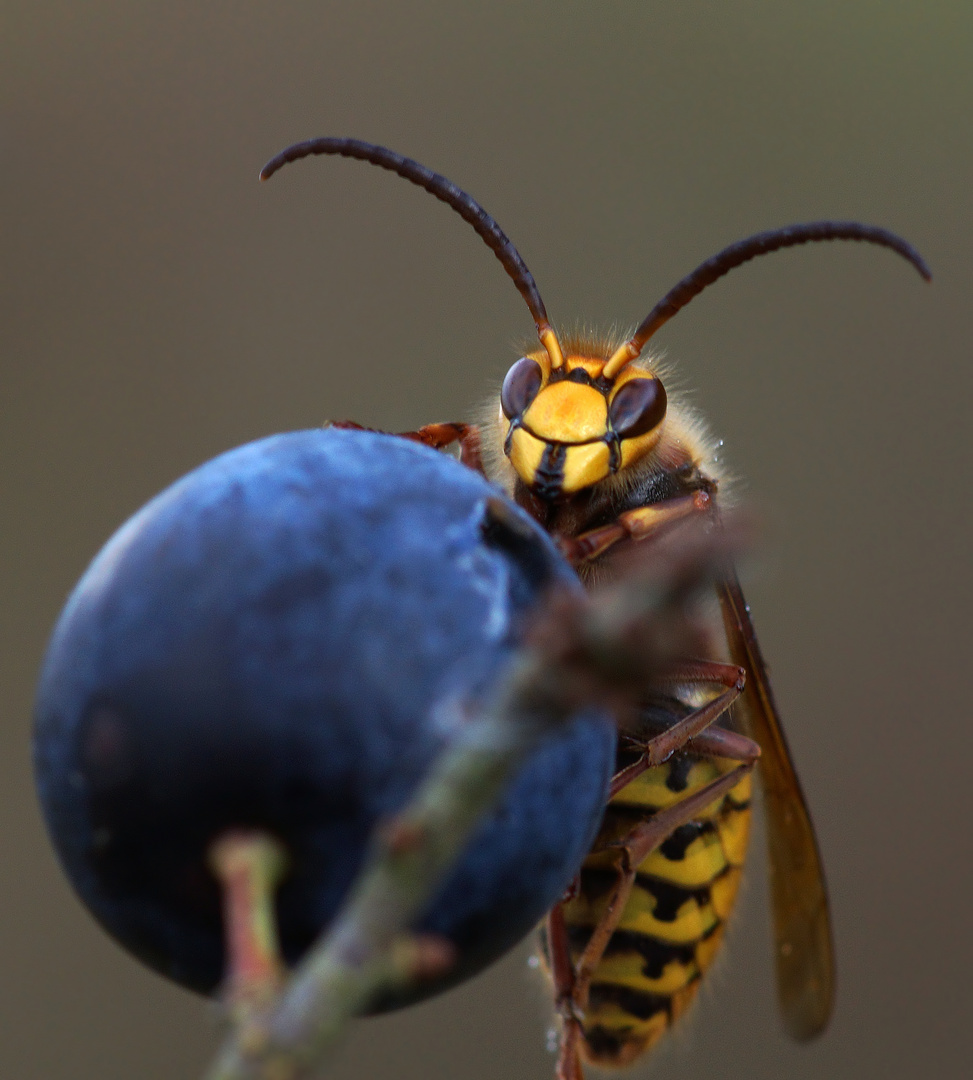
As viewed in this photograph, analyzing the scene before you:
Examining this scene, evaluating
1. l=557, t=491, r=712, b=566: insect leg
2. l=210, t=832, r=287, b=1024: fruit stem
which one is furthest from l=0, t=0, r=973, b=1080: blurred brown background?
l=210, t=832, r=287, b=1024: fruit stem

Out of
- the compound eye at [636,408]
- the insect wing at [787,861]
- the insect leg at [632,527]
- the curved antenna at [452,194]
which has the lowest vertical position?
the insect wing at [787,861]

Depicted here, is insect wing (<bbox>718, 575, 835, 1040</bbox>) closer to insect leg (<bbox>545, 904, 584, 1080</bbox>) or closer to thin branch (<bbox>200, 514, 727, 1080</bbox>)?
insect leg (<bbox>545, 904, 584, 1080</bbox>)

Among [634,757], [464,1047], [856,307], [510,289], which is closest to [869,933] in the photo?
[464,1047]

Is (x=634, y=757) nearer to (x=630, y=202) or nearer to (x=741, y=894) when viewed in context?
(x=741, y=894)

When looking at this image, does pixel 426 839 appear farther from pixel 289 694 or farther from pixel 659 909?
pixel 659 909

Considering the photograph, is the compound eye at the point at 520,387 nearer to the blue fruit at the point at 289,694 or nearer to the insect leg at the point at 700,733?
the insect leg at the point at 700,733

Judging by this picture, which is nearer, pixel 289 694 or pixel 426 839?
pixel 426 839

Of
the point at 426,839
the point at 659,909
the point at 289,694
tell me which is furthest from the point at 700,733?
the point at 426,839

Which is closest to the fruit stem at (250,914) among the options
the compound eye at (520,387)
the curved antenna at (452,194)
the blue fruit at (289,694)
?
the blue fruit at (289,694)
